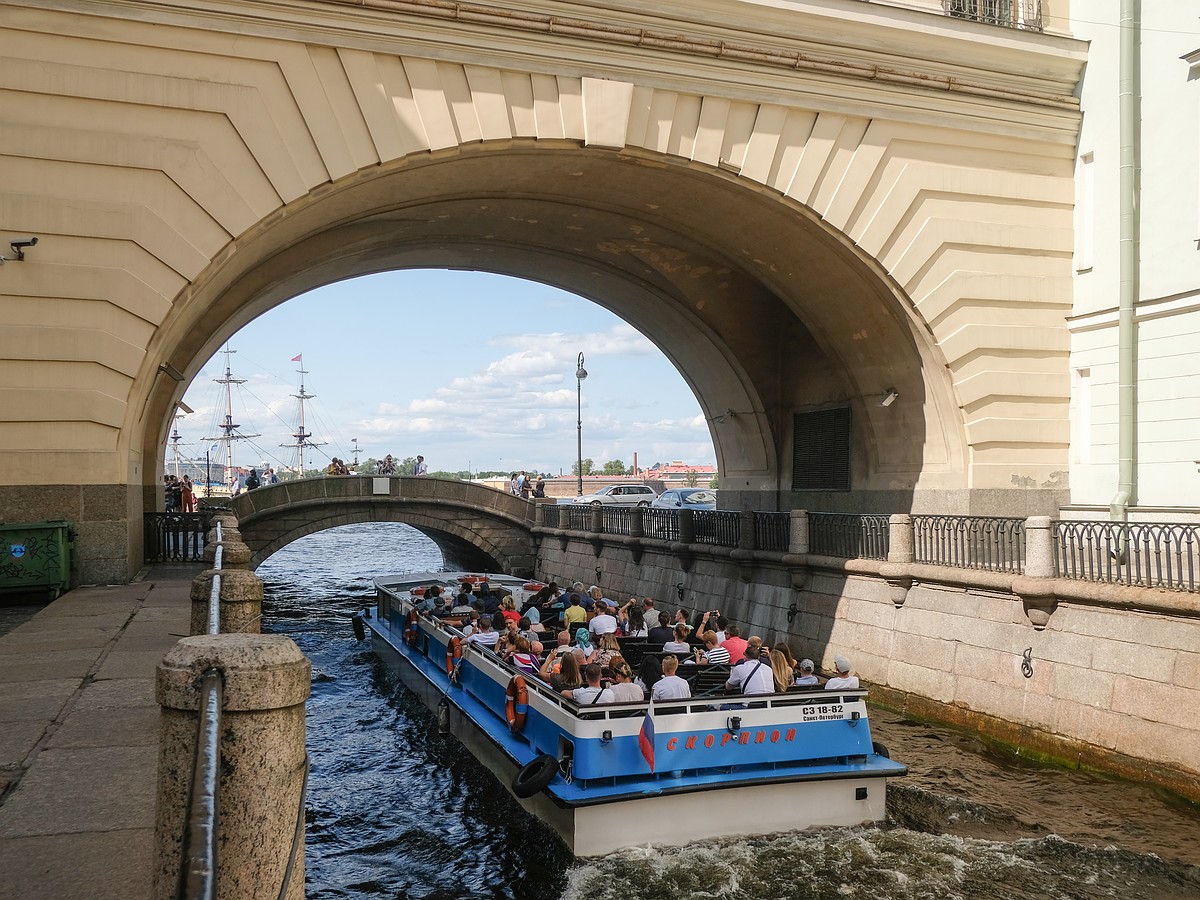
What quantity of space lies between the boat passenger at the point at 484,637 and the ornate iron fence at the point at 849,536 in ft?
20.3

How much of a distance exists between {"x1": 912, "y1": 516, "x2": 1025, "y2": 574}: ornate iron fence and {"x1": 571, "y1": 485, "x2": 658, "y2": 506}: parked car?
23.7 m

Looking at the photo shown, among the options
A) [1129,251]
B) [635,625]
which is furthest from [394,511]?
[1129,251]

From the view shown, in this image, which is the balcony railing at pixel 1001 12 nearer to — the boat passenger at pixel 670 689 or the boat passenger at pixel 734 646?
the boat passenger at pixel 734 646

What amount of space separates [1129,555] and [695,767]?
672 cm

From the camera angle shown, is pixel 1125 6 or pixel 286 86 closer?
pixel 286 86

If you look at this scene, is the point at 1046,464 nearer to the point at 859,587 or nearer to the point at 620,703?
the point at 859,587

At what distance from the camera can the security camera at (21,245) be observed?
1309cm

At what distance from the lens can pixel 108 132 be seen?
13.9m

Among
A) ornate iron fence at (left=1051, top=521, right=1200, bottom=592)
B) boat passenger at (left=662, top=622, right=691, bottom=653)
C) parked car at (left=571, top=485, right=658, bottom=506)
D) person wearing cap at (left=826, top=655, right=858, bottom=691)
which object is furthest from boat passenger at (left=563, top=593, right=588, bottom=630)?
parked car at (left=571, top=485, right=658, bottom=506)

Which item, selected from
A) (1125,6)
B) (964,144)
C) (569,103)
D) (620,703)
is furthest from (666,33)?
(620,703)

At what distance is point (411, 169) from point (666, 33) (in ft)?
15.3

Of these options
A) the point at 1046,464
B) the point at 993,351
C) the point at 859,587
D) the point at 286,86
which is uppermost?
the point at 286,86

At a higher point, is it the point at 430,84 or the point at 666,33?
the point at 666,33

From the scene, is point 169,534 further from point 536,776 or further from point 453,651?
point 536,776
